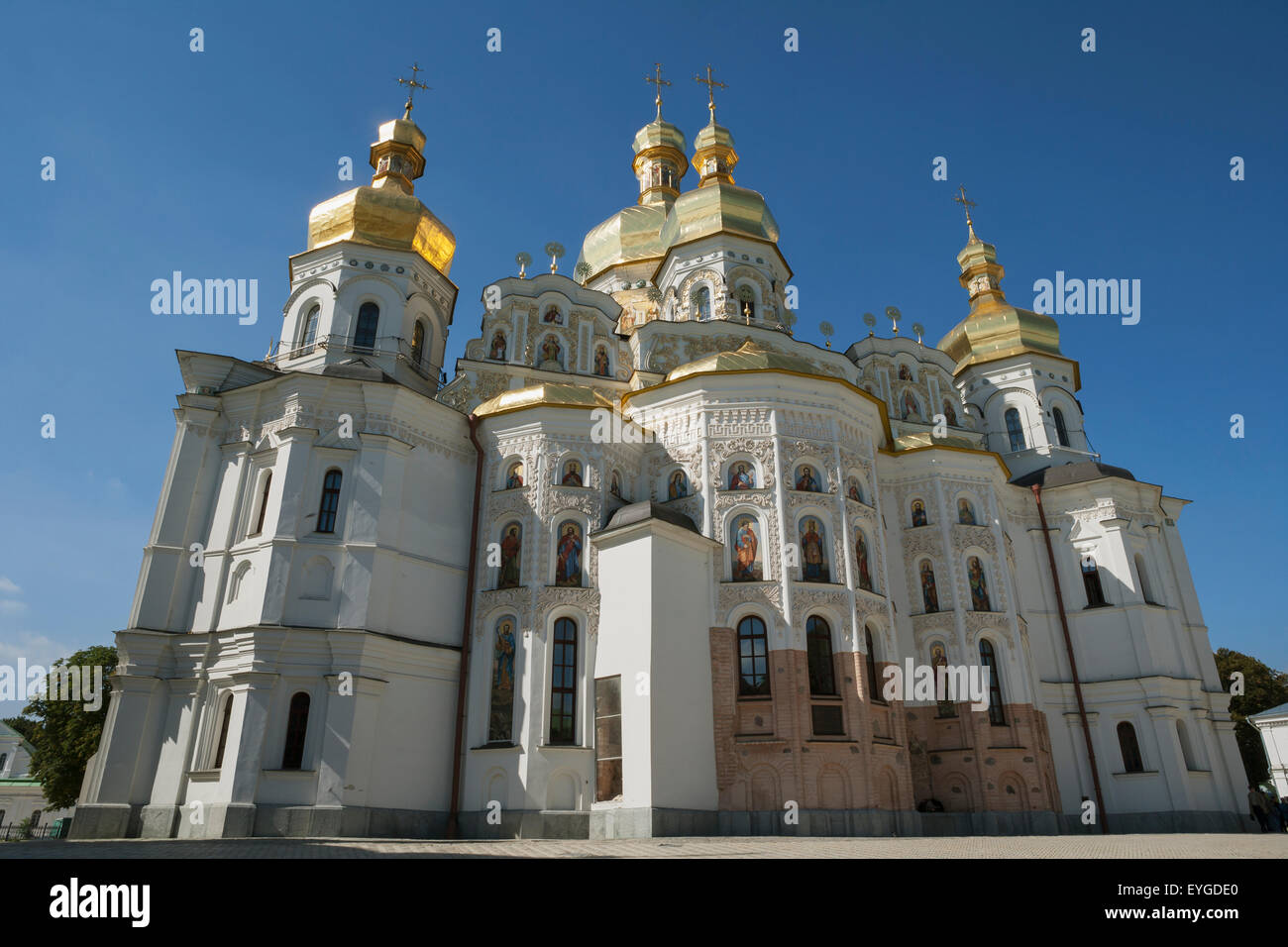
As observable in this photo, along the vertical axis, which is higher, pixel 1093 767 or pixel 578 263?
pixel 578 263

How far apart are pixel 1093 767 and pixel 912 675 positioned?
656 cm

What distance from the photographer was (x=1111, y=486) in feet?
78.2

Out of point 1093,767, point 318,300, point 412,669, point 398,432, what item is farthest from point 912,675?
point 318,300

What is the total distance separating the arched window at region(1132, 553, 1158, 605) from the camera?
2306 cm

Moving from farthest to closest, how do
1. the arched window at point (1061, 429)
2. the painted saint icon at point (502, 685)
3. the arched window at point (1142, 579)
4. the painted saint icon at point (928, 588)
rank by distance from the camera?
1. the arched window at point (1061, 429)
2. the arched window at point (1142, 579)
3. the painted saint icon at point (928, 588)
4. the painted saint icon at point (502, 685)

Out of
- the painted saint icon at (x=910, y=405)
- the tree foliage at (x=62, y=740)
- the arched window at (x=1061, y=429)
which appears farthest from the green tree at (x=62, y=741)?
the arched window at (x=1061, y=429)

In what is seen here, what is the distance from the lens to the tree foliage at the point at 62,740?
82.3 feet

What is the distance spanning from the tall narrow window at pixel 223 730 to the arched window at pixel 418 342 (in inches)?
397

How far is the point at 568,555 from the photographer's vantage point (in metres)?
17.7

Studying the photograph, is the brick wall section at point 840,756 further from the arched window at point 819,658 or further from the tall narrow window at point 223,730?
the tall narrow window at point 223,730

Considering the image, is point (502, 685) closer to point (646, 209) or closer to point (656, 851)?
point (656, 851)

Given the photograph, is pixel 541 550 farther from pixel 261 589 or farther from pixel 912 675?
pixel 912 675

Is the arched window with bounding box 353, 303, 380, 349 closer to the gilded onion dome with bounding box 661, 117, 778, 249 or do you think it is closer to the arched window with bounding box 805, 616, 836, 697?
the gilded onion dome with bounding box 661, 117, 778, 249
